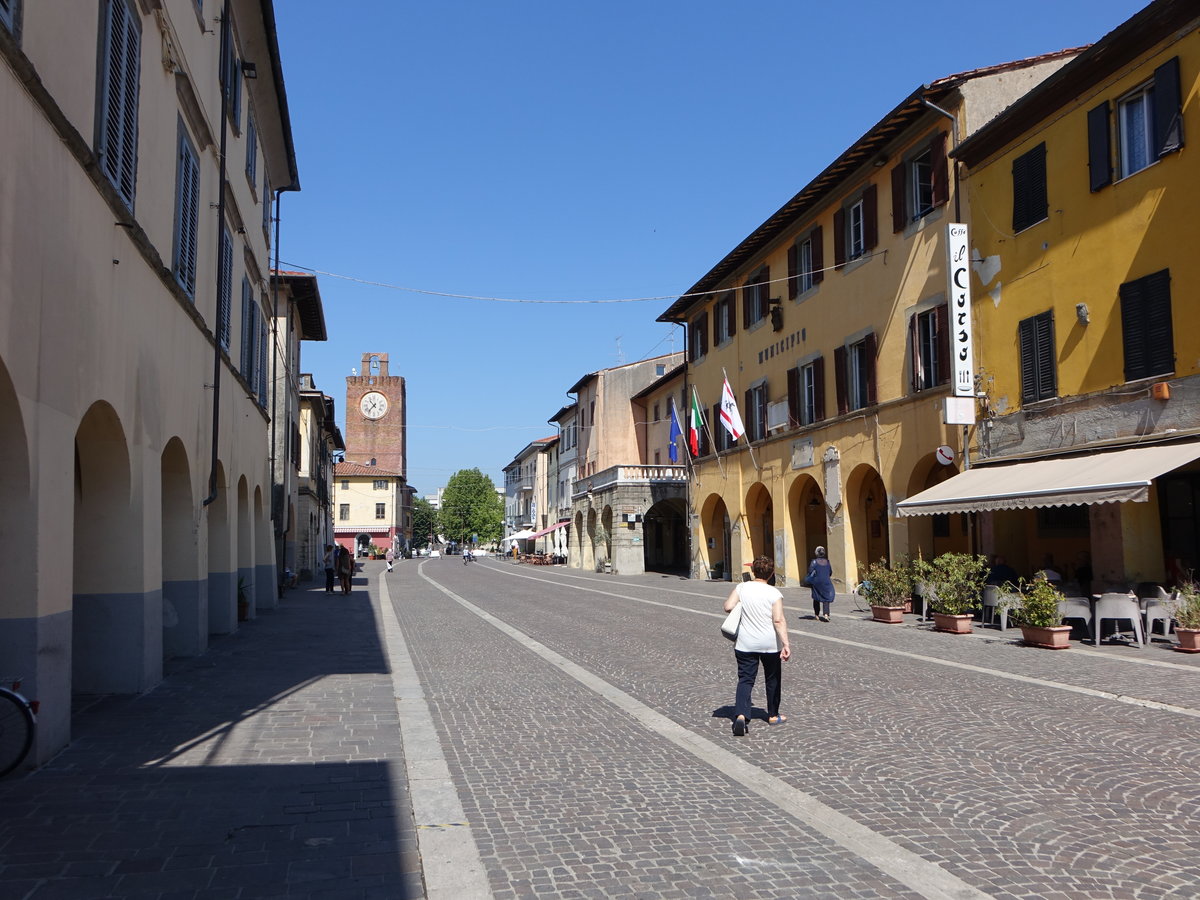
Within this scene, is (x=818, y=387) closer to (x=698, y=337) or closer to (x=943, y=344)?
(x=943, y=344)

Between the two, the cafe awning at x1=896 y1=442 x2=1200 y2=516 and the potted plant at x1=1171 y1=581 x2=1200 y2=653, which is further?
the cafe awning at x1=896 y1=442 x2=1200 y2=516

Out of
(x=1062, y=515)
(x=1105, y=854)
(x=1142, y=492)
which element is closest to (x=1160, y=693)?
(x=1142, y=492)

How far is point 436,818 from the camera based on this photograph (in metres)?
5.57

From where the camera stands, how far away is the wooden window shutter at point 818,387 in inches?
1033

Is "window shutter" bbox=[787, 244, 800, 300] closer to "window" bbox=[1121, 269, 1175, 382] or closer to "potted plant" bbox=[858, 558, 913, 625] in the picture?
"potted plant" bbox=[858, 558, 913, 625]

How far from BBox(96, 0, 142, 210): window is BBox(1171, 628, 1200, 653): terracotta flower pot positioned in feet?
43.4

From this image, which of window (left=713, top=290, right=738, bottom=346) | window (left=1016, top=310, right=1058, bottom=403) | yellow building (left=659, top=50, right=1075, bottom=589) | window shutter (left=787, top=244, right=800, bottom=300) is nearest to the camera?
window (left=1016, top=310, right=1058, bottom=403)

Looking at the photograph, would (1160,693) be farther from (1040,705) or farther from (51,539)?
(51,539)

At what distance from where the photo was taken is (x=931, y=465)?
72.2ft

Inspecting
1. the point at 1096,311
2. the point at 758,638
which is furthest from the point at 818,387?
the point at 758,638

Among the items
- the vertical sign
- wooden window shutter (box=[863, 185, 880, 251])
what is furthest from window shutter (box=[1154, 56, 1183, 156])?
A: wooden window shutter (box=[863, 185, 880, 251])

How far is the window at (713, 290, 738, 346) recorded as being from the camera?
33.1 metres

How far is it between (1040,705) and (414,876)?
6.70 meters

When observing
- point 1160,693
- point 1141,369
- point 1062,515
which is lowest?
point 1160,693
